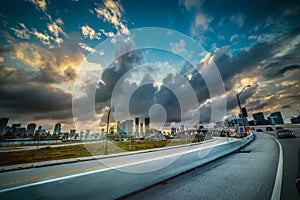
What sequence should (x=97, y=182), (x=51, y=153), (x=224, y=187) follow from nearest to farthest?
(x=97, y=182) → (x=224, y=187) → (x=51, y=153)

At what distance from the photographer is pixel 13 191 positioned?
1.74m

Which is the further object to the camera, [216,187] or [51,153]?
[51,153]

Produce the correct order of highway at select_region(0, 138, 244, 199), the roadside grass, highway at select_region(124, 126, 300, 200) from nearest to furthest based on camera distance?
1. highway at select_region(0, 138, 244, 199)
2. highway at select_region(124, 126, 300, 200)
3. the roadside grass

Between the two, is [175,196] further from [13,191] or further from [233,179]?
[13,191]

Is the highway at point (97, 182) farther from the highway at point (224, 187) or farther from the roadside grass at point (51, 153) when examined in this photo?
the roadside grass at point (51, 153)

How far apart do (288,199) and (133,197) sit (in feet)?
10.9

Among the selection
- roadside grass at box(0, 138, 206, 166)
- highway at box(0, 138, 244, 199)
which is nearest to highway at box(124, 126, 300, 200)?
highway at box(0, 138, 244, 199)

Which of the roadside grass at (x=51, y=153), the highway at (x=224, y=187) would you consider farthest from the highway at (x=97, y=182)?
the roadside grass at (x=51, y=153)

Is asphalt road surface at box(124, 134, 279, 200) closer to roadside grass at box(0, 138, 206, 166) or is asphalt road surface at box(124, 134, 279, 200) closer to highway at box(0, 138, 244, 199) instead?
highway at box(0, 138, 244, 199)

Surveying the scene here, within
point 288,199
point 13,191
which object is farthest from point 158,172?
point 13,191

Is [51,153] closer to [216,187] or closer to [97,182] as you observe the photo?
[97,182]

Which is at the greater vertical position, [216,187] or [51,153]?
[216,187]

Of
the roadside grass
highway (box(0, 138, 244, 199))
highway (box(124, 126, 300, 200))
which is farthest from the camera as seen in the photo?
the roadside grass

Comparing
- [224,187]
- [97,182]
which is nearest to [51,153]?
[97,182]
